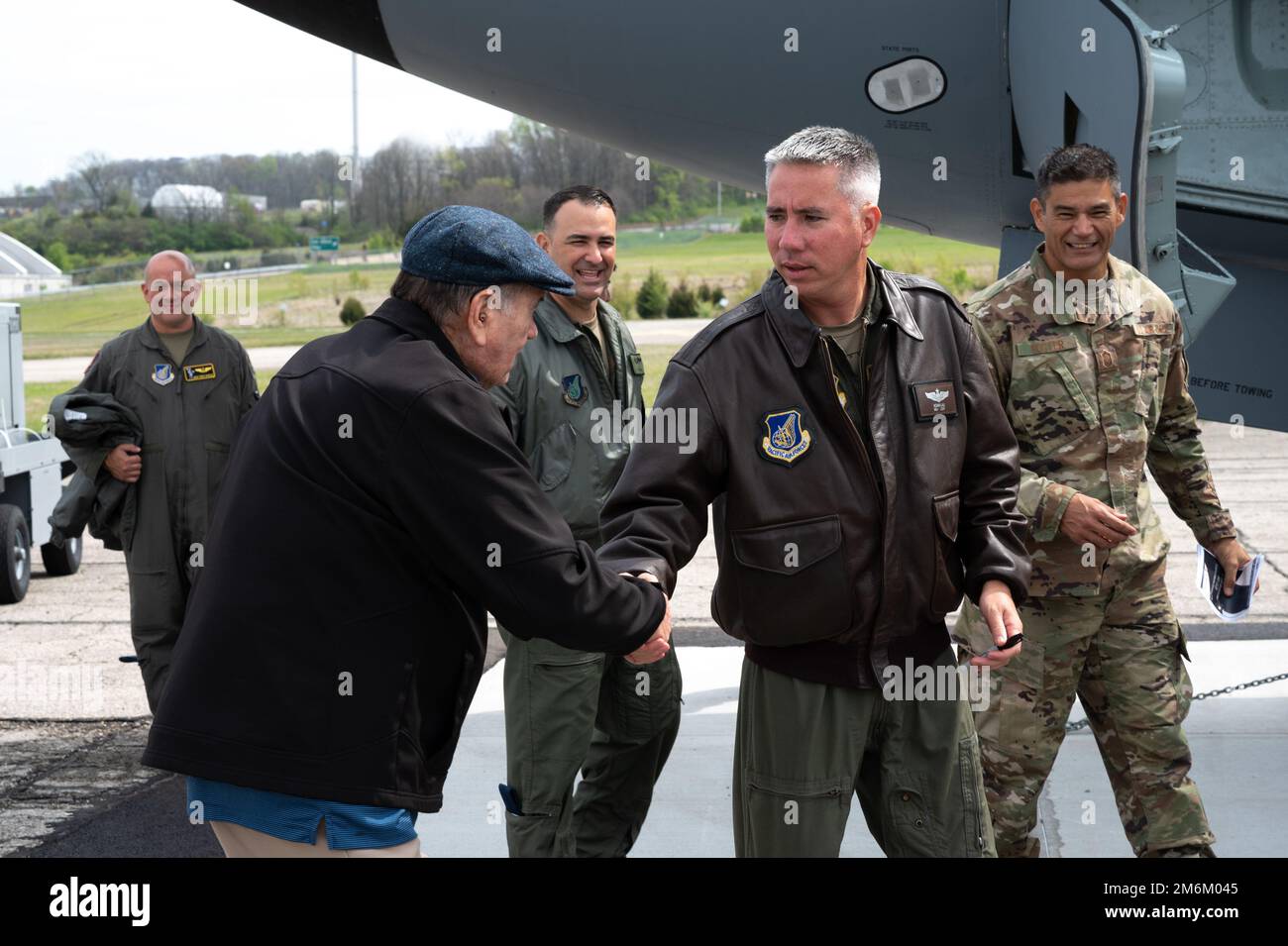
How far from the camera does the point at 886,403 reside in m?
2.77

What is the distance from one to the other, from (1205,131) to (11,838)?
4717 millimetres

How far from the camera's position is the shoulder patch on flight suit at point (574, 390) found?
13.2ft

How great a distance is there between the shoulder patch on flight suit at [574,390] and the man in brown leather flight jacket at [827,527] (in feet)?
4.14

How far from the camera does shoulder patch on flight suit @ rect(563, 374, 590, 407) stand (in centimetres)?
402

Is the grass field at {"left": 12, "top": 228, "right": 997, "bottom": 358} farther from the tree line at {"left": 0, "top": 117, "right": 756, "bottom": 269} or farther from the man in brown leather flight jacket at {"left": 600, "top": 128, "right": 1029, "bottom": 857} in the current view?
the man in brown leather flight jacket at {"left": 600, "top": 128, "right": 1029, "bottom": 857}

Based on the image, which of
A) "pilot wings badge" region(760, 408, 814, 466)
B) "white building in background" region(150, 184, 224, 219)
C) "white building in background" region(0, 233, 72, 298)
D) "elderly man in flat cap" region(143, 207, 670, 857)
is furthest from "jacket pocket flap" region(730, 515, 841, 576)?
"white building in background" region(150, 184, 224, 219)

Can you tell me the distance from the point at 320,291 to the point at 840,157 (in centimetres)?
4471

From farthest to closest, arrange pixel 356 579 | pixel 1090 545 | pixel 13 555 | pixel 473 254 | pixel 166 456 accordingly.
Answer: pixel 13 555
pixel 166 456
pixel 1090 545
pixel 473 254
pixel 356 579

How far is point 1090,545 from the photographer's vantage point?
3.55 meters

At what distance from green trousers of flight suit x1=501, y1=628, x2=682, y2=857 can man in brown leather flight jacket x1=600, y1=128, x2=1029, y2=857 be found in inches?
41.6

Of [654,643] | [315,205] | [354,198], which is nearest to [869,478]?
[654,643]

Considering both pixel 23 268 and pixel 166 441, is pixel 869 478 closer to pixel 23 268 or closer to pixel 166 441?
pixel 166 441

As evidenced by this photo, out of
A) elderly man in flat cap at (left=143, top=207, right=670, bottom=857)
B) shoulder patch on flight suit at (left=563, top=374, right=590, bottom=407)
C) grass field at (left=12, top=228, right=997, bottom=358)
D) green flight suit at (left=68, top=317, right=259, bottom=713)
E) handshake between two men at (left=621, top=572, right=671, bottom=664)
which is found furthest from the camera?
grass field at (left=12, top=228, right=997, bottom=358)
